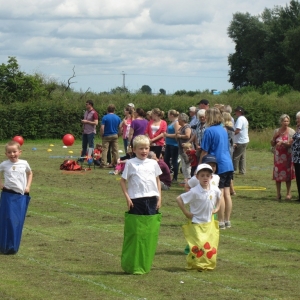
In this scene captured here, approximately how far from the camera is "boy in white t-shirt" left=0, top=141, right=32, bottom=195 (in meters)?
10.6

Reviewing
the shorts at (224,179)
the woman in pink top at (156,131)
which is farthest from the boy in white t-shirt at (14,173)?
the woman in pink top at (156,131)

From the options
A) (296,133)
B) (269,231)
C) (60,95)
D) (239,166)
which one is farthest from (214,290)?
(60,95)

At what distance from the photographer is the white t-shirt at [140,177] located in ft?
31.0

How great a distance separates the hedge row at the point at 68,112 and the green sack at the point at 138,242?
30.6 m

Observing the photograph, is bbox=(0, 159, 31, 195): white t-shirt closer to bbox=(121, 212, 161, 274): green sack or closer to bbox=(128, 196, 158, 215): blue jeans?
bbox=(128, 196, 158, 215): blue jeans

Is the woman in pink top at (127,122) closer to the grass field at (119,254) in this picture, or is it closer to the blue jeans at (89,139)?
the blue jeans at (89,139)

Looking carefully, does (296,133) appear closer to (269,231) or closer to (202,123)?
(202,123)

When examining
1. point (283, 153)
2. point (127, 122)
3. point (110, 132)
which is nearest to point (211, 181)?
point (283, 153)

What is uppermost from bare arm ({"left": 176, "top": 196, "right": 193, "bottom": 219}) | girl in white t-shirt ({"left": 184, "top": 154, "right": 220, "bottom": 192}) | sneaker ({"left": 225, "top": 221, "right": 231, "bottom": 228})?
girl in white t-shirt ({"left": 184, "top": 154, "right": 220, "bottom": 192})

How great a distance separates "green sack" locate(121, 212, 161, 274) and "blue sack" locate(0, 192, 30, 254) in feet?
6.41

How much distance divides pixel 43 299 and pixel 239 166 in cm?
1483

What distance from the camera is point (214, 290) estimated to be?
8.29m

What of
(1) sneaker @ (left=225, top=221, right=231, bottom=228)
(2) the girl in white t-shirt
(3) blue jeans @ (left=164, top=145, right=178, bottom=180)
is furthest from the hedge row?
(2) the girl in white t-shirt

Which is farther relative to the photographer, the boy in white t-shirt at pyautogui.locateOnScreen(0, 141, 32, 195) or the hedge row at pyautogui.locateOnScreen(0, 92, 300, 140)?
the hedge row at pyautogui.locateOnScreen(0, 92, 300, 140)
